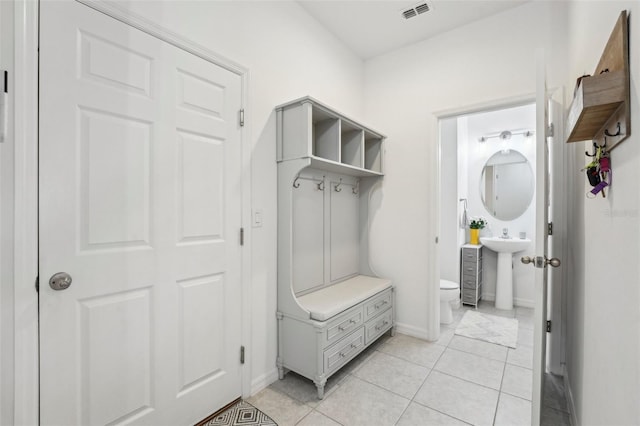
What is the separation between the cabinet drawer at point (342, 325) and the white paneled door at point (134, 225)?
0.60 metres

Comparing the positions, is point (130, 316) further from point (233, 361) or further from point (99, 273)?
point (233, 361)

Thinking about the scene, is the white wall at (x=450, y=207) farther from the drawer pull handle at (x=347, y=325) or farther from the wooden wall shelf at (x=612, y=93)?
the wooden wall shelf at (x=612, y=93)

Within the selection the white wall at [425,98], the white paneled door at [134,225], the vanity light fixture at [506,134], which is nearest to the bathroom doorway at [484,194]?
the vanity light fixture at [506,134]

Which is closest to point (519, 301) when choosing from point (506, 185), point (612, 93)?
point (506, 185)

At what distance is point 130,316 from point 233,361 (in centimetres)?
73

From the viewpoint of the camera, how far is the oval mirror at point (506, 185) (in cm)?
390

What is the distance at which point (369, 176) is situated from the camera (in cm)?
307

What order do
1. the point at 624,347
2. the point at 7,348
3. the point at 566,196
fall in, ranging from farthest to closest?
the point at 566,196, the point at 7,348, the point at 624,347

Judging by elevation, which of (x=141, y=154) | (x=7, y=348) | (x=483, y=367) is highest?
(x=141, y=154)

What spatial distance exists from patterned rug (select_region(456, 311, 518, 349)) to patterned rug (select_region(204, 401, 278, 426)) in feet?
6.92

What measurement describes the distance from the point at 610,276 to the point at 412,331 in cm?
211

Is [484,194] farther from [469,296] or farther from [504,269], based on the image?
[469,296]

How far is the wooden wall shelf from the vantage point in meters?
0.78

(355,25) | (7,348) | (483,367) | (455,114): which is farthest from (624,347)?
(355,25)
